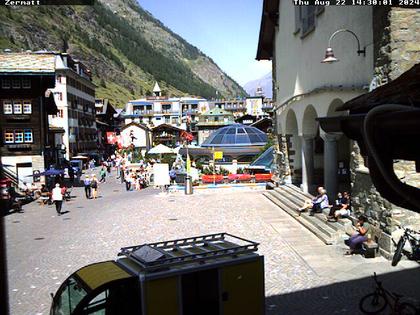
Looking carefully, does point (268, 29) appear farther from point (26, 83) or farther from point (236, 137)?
point (26, 83)

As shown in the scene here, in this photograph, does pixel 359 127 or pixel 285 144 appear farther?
pixel 285 144

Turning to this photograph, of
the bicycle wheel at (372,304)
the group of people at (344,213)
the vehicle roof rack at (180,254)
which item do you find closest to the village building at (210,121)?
the group of people at (344,213)

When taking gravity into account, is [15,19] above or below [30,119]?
above

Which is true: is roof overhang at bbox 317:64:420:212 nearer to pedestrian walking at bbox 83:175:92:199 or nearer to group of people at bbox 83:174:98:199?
group of people at bbox 83:174:98:199

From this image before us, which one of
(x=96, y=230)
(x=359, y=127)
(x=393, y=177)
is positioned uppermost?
(x=359, y=127)

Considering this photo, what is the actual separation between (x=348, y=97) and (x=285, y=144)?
12911mm

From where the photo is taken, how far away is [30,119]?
3991 cm

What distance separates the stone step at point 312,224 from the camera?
15.2 metres

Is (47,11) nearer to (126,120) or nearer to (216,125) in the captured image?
(126,120)

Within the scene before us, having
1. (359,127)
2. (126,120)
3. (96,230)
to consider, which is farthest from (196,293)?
(126,120)

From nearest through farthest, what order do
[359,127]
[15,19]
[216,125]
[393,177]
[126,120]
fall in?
[393,177], [359,127], [216,125], [126,120], [15,19]

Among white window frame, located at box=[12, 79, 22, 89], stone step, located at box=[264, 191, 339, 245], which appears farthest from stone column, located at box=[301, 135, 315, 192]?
white window frame, located at box=[12, 79, 22, 89]

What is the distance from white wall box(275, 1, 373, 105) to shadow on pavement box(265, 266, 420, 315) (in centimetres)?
579

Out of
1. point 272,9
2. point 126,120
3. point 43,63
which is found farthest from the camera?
point 126,120
